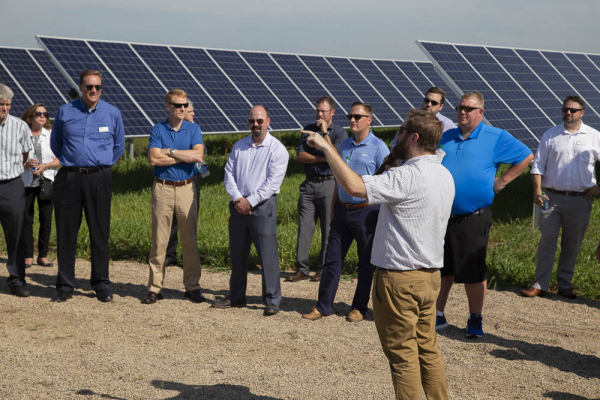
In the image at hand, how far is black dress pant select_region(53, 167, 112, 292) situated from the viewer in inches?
276

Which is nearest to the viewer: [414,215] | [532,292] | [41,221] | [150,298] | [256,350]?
[414,215]

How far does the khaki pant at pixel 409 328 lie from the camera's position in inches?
151

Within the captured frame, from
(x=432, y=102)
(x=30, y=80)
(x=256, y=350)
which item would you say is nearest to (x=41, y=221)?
(x=256, y=350)

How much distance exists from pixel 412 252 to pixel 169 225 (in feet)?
12.6

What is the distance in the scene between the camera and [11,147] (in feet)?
23.4

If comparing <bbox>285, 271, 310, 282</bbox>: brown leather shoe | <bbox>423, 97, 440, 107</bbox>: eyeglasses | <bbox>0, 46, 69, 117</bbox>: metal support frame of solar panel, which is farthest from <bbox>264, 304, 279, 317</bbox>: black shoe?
<bbox>0, 46, 69, 117</bbox>: metal support frame of solar panel

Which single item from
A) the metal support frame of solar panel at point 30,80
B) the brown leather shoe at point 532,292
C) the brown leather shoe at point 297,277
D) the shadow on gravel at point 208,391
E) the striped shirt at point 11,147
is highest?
the metal support frame of solar panel at point 30,80

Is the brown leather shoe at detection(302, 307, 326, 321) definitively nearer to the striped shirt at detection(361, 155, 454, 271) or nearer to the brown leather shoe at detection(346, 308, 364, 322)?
the brown leather shoe at detection(346, 308, 364, 322)

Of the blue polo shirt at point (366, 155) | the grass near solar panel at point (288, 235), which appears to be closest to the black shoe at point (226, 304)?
the blue polo shirt at point (366, 155)

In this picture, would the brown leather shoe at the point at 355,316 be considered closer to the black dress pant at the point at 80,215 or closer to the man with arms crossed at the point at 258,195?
the man with arms crossed at the point at 258,195

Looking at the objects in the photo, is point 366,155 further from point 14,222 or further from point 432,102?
point 14,222

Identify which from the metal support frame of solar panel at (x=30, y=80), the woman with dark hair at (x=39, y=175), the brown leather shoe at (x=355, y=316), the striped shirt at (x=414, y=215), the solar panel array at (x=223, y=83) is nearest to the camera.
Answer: the striped shirt at (x=414, y=215)

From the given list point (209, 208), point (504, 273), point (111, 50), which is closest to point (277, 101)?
point (111, 50)

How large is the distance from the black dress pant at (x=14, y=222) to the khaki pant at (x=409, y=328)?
184 inches
